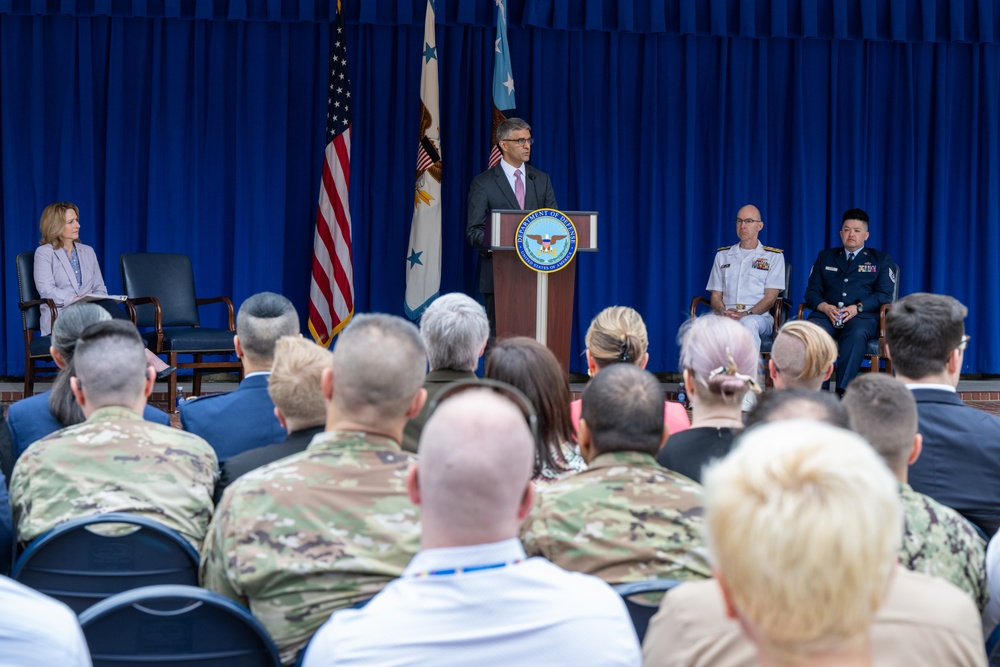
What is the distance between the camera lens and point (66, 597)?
1.83 metres

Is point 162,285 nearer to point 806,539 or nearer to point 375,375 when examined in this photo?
point 375,375

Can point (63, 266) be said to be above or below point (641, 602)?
above

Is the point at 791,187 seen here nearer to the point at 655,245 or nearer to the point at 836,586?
the point at 655,245

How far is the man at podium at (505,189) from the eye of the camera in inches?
244

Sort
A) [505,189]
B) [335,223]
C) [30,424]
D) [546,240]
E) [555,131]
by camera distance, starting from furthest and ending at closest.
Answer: [555,131] < [335,223] < [505,189] < [546,240] < [30,424]

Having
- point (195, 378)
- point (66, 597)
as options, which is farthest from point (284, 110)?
point (66, 597)

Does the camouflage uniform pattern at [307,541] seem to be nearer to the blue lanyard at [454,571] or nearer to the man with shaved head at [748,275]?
the blue lanyard at [454,571]

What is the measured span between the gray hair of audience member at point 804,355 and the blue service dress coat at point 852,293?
12.5 ft

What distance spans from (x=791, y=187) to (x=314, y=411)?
22.1ft

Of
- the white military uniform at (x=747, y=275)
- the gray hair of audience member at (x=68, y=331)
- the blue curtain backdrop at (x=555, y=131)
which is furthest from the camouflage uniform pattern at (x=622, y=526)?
the blue curtain backdrop at (x=555, y=131)

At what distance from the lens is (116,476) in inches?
83.2

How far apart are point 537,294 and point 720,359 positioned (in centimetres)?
290

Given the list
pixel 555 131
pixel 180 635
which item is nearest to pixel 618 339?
pixel 180 635

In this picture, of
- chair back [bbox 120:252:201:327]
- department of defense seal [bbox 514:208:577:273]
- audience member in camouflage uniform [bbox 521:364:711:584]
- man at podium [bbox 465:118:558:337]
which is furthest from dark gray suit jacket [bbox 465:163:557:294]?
audience member in camouflage uniform [bbox 521:364:711:584]
